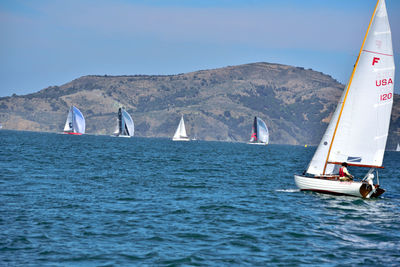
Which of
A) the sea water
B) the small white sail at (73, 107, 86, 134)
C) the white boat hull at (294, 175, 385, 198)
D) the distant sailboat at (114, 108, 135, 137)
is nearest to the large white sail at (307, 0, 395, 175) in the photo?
the white boat hull at (294, 175, 385, 198)

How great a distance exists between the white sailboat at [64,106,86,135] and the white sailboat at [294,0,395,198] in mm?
138978

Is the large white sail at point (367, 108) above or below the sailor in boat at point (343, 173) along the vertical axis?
above

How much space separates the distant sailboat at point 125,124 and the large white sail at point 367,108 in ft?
438

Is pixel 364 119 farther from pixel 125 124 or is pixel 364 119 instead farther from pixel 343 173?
pixel 125 124

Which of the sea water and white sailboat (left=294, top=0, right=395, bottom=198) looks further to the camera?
white sailboat (left=294, top=0, right=395, bottom=198)

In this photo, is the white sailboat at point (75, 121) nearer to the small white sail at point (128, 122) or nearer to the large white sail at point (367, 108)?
the small white sail at point (128, 122)

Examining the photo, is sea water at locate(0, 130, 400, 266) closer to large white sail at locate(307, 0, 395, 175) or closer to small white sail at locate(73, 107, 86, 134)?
large white sail at locate(307, 0, 395, 175)

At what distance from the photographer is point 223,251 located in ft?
A: 56.7

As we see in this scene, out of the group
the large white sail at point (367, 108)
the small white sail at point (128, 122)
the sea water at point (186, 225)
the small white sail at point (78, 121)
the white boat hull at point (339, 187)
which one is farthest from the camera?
the small white sail at point (128, 122)

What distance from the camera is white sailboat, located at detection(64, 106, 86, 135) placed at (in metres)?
164

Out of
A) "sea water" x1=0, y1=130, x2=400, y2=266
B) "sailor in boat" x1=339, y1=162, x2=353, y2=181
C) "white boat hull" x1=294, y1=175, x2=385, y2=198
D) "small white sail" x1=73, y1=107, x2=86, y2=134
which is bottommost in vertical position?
"sea water" x1=0, y1=130, x2=400, y2=266

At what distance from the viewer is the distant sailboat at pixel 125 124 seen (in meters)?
169

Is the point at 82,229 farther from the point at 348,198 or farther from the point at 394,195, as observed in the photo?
the point at 394,195

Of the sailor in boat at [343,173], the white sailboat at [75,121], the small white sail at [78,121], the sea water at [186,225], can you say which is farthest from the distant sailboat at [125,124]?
the sailor in boat at [343,173]
